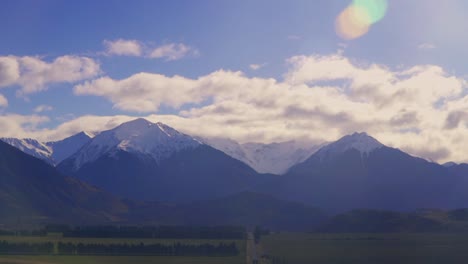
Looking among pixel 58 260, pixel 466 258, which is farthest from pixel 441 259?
pixel 58 260

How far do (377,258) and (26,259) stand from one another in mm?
100808

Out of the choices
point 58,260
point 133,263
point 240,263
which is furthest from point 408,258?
point 58,260

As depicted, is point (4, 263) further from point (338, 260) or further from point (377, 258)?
point (377, 258)

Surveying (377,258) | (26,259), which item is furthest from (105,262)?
(377,258)

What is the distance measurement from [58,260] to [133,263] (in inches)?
905

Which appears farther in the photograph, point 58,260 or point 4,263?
point 58,260

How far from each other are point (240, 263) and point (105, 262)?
3865 cm

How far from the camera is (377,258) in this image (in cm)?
19212

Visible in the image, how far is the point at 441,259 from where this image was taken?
604ft

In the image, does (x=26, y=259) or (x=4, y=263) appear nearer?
(x=4, y=263)

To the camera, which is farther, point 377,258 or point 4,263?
point 377,258

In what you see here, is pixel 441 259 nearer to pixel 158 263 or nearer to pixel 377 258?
pixel 377 258

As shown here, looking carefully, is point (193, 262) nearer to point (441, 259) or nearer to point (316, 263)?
point (316, 263)

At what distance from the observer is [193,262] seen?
193 m
